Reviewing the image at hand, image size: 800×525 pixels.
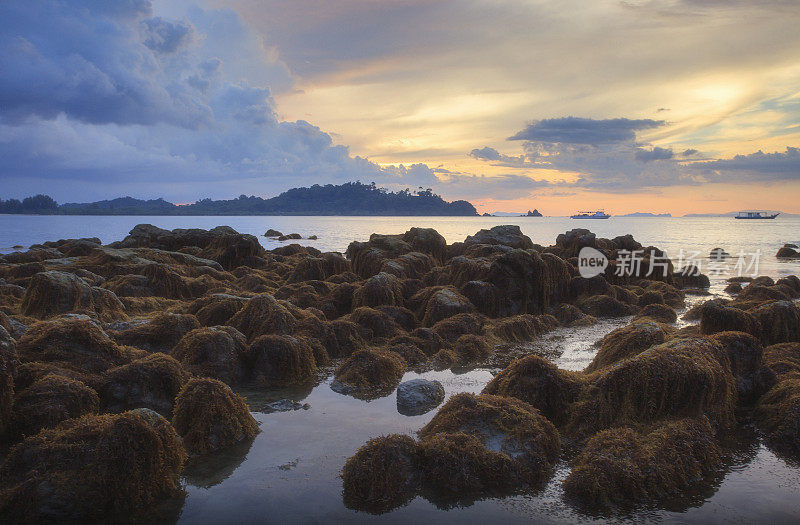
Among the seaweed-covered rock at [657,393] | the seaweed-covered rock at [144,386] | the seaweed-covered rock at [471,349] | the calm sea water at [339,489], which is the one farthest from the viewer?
the seaweed-covered rock at [471,349]

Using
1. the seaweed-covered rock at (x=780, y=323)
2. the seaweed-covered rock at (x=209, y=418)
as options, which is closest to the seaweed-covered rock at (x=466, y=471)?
the seaweed-covered rock at (x=209, y=418)

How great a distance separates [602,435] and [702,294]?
14.7 m

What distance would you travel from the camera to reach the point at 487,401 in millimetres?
5234

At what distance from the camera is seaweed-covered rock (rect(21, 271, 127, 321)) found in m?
9.32

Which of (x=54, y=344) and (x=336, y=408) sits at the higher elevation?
(x=54, y=344)

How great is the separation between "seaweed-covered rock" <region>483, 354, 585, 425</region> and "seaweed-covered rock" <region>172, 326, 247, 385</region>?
374cm

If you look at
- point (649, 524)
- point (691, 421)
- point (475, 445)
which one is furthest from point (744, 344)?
point (475, 445)

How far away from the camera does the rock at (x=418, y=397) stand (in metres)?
5.98

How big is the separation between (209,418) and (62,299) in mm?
6454

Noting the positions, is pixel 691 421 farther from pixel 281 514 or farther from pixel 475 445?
pixel 281 514

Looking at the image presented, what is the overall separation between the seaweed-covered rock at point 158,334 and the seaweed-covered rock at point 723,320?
861 centimetres

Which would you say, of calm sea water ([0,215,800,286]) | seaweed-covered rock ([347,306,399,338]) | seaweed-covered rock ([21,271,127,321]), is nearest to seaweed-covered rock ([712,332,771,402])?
seaweed-covered rock ([347,306,399,338])

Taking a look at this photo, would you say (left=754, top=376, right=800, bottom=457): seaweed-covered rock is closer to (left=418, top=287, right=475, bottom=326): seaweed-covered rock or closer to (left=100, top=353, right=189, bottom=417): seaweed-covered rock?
(left=418, top=287, right=475, bottom=326): seaweed-covered rock

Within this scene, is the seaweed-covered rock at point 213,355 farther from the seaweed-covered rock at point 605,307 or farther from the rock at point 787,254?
the rock at point 787,254
